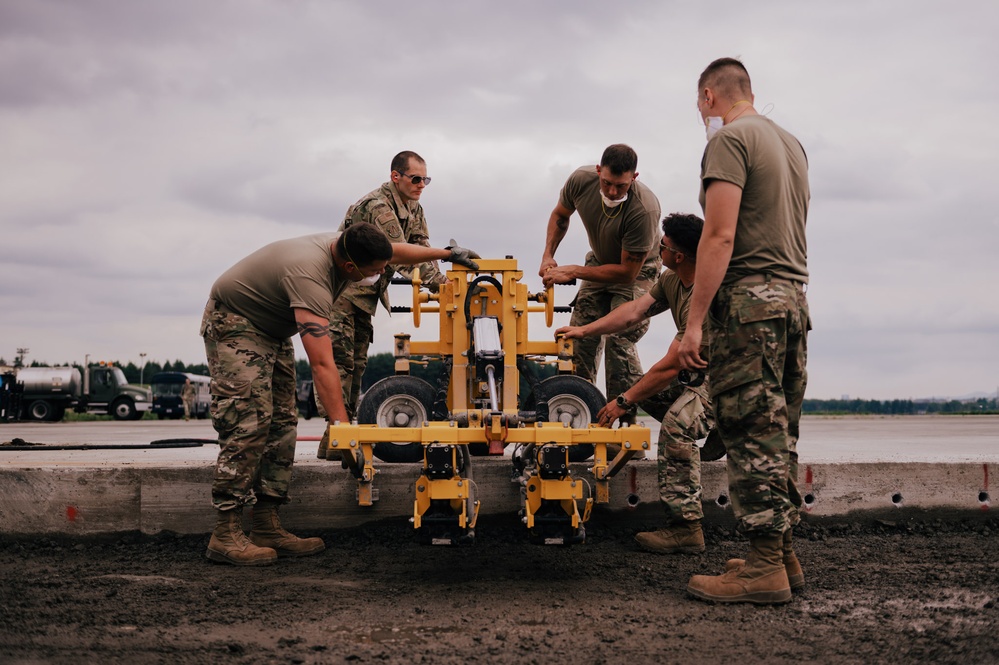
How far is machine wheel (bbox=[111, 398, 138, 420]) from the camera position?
30.0 meters

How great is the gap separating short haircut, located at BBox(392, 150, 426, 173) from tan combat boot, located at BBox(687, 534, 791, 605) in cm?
388

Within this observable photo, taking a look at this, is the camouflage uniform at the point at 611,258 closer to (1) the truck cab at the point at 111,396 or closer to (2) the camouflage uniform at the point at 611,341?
(2) the camouflage uniform at the point at 611,341

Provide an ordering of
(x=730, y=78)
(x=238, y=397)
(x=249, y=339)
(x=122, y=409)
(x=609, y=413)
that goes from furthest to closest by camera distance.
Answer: (x=122, y=409), (x=249, y=339), (x=238, y=397), (x=609, y=413), (x=730, y=78)

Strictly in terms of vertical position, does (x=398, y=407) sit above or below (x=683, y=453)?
above

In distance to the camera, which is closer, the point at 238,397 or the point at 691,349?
the point at 691,349

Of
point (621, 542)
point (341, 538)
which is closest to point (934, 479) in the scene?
point (621, 542)

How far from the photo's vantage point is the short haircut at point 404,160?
262 inches

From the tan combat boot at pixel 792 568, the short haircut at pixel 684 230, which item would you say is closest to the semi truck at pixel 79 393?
the short haircut at pixel 684 230

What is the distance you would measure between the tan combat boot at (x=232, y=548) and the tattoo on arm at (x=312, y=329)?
4.07 ft

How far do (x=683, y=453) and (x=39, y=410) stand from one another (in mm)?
28103

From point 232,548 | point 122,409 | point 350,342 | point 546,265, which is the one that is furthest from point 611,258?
point 122,409

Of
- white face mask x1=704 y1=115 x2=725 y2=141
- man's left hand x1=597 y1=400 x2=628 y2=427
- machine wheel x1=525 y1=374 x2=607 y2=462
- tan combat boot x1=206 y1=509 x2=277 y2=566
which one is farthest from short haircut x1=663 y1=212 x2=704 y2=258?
tan combat boot x1=206 y1=509 x2=277 y2=566

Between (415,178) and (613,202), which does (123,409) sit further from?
(613,202)

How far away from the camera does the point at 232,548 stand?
509 cm
